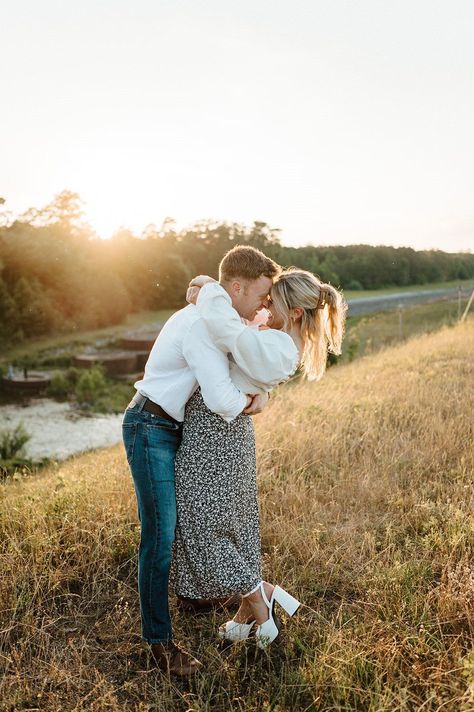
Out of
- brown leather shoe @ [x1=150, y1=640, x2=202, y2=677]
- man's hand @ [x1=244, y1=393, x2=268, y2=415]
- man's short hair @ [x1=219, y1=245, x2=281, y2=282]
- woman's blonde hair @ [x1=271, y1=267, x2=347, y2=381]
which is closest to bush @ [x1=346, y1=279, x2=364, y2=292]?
woman's blonde hair @ [x1=271, y1=267, x2=347, y2=381]

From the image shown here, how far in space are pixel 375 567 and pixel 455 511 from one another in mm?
802

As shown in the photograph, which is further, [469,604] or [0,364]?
[0,364]

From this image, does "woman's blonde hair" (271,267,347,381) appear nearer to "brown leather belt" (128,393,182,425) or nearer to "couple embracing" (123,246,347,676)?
"couple embracing" (123,246,347,676)

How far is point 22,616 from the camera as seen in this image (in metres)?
3.19

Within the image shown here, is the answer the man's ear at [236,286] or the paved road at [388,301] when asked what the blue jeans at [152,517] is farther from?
the paved road at [388,301]

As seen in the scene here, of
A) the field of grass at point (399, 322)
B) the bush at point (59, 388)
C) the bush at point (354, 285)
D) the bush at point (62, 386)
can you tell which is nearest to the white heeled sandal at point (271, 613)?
the field of grass at point (399, 322)

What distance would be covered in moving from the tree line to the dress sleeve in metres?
32.5

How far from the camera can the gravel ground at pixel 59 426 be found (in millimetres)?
17078

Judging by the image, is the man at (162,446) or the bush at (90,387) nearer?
the man at (162,446)

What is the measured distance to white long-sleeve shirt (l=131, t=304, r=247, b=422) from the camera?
271cm

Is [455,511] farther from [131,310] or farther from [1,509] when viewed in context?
[131,310]

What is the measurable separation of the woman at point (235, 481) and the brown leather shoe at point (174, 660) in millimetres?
266

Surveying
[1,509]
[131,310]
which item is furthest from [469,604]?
[131,310]

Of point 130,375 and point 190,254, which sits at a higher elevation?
point 190,254
